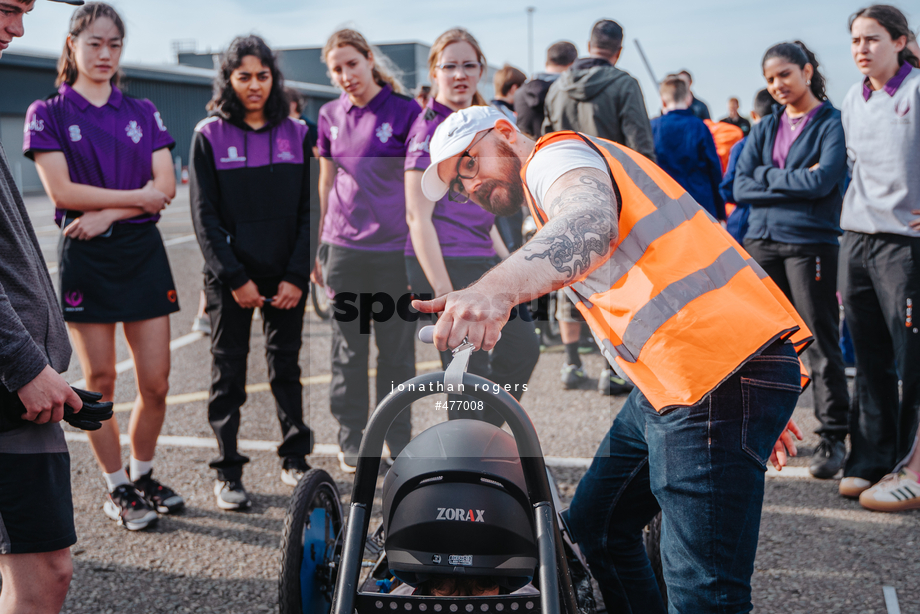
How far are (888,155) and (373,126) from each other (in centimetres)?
262

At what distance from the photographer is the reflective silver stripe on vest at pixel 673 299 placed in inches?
63.6

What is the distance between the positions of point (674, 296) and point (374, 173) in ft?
8.51

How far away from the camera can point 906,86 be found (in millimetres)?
3455

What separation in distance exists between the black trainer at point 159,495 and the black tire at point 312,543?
4.39 feet

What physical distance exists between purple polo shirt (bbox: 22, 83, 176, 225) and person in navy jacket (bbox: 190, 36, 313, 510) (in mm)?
275

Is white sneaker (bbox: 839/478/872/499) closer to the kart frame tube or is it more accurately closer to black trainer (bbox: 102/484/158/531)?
the kart frame tube

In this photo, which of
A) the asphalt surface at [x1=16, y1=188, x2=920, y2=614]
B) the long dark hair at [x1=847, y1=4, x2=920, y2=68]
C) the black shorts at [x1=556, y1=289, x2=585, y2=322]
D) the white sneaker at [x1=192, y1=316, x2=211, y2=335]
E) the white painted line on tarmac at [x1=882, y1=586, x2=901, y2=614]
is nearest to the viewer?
the white painted line on tarmac at [x1=882, y1=586, x2=901, y2=614]

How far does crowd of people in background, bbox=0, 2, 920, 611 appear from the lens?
3434 mm

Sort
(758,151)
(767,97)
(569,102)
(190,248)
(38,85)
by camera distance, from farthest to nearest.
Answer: (38,85), (190,248), (767,97), (569,102), (758,151)

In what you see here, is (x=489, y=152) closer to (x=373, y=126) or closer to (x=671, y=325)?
(x=671, y=325)

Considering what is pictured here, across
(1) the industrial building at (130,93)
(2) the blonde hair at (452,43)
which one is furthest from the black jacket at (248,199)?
(1) the industrial building at (130,93)

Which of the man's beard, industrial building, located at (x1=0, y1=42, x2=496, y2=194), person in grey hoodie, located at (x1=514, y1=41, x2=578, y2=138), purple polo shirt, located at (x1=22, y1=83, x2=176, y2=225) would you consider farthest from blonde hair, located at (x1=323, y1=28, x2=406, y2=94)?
industrial building, located at (x1=0, y1=42, x2=496, y2=194)

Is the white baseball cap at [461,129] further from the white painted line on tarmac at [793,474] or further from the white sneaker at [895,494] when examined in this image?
the white painted line on tarmac at [793,474]

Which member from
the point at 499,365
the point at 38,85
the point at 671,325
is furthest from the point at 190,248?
the point at 38,85
